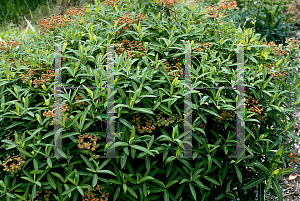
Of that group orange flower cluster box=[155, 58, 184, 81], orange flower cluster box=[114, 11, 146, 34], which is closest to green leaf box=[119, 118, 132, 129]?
orange flower cluster box=[155, 58, 184, 81]

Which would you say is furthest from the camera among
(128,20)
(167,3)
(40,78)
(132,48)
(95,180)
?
(167,3)

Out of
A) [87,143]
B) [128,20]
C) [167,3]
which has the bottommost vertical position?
[87,143]

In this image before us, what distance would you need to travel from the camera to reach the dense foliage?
1942 mm

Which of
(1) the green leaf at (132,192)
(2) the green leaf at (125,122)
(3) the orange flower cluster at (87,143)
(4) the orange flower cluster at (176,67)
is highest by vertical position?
(4) the orange flower cluster at (176,67)

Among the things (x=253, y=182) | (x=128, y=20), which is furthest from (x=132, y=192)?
(x=128, y=20)

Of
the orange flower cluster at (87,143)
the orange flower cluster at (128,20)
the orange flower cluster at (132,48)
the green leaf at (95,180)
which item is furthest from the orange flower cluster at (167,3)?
the green leaf at (95,180)

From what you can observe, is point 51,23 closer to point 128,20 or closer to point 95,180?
point 128,20

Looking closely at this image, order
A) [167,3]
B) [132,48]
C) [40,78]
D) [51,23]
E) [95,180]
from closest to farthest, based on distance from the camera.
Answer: [95,180] → [40,78] → [132,48] → [167,3] → [51,23]

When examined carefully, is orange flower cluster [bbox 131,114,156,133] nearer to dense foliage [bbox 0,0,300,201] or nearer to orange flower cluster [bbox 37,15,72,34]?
dense foliage [bbox 0,0,300,201]

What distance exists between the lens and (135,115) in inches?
81.7

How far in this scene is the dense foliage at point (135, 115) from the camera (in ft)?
6.37

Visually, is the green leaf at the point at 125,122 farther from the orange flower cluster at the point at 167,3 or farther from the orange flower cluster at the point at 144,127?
the orange flower cluster at the point at 167,3

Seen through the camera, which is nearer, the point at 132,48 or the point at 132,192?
the point at 132,192

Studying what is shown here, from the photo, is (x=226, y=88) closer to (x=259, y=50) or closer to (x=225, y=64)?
(x=225, y=64)
